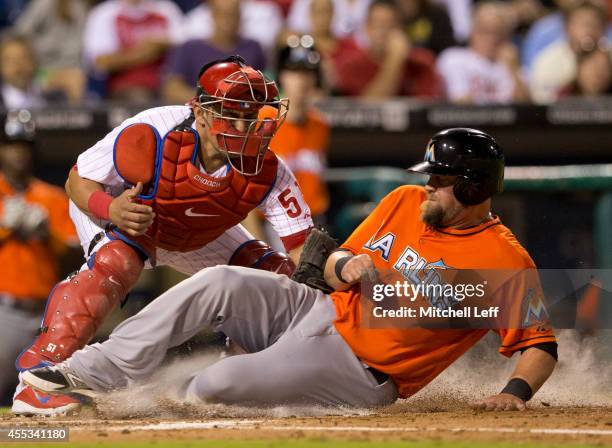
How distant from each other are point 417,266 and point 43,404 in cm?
167

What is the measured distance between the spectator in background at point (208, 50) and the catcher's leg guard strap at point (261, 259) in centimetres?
350

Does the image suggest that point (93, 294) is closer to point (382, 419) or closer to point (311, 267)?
point (311, 267)

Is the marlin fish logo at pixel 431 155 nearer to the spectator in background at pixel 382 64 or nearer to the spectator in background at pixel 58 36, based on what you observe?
the spectator in background at pixel 382 64

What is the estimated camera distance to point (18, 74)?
9.45 metres

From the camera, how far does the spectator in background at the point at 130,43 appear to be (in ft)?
31.6

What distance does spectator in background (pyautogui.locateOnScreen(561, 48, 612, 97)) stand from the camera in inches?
388

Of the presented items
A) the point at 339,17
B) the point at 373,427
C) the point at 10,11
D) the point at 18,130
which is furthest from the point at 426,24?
the point at 373,427

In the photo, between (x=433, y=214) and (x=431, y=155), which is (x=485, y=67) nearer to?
(x=431, y=155)

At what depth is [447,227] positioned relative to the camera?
199 inches

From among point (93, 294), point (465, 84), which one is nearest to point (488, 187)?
point (93, 294)

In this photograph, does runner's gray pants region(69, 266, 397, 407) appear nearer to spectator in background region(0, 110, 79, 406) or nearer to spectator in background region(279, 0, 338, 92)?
spectator in background region(0, 110, 79, 406)

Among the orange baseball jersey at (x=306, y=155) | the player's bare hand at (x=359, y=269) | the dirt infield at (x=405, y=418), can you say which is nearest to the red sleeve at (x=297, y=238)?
the dirt infield at (x=405, y=418)

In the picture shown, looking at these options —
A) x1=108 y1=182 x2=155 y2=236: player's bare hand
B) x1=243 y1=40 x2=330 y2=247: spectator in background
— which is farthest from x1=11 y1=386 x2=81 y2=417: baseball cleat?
x1=243 y1=40 x2=330 y2=247: spectator in background

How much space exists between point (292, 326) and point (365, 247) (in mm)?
457
